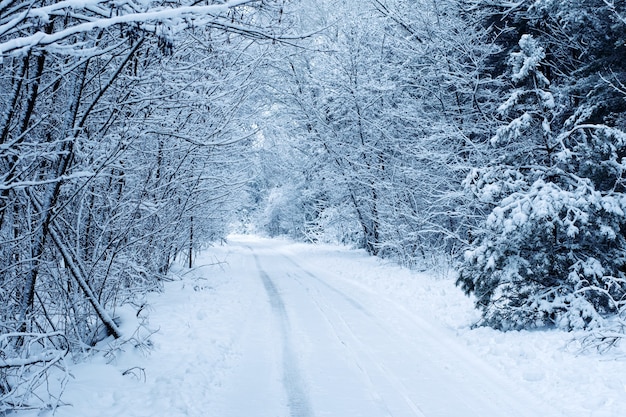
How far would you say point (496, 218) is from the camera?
797 cm

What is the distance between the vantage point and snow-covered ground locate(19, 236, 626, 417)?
16.1 feet

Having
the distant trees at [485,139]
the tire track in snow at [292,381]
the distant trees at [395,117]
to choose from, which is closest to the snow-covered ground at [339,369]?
the tire track in snow at [292,381]

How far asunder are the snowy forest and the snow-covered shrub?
39 mm

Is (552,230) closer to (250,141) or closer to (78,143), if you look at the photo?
(78,143)

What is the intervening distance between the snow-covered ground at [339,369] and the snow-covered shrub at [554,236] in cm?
63

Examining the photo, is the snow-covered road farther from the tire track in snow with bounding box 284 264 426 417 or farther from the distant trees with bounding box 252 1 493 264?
the distant trees with bounding box 252 1 493 264

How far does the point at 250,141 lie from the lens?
1200 cm

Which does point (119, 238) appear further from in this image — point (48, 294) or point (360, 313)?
point (360, 313)

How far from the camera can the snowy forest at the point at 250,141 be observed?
152 inches

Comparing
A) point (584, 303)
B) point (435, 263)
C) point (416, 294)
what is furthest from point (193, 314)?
point (435, 263)

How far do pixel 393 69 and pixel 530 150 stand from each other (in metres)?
8.94

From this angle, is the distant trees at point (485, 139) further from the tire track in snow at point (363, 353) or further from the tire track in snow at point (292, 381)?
the tire track in snow at point (292, 381)

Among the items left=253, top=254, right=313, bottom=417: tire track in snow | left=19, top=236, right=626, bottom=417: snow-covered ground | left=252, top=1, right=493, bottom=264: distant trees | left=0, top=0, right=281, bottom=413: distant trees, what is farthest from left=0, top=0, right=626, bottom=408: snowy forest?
left=253, top=254, right=313, bottom=417: tire track in snow

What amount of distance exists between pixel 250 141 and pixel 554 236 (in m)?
7.54
